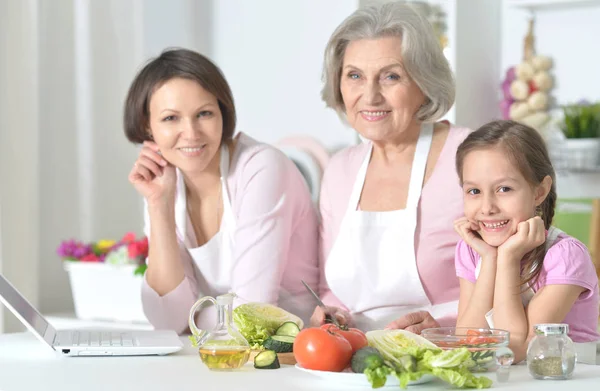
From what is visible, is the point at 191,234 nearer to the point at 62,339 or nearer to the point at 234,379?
the point at 62,339

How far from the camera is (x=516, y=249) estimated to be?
163 centimetres

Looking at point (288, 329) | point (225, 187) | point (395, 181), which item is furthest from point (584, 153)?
point (288, 329)

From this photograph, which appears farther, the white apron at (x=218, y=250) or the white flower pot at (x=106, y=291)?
the white flower pot at (x=106, y=291)

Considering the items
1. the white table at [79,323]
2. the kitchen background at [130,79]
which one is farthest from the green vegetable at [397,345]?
the kitchen background at [130,79]

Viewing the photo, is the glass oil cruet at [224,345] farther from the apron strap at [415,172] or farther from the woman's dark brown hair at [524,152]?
the apron strap at [415,172]

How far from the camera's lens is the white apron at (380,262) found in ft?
6.81

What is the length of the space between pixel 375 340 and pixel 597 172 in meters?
2.64

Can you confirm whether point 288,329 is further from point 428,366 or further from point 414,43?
point 414,43

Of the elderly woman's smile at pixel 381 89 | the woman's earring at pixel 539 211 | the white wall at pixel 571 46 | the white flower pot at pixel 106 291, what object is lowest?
the white flower pot at pixel 106 291

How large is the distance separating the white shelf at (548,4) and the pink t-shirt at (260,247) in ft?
6.42

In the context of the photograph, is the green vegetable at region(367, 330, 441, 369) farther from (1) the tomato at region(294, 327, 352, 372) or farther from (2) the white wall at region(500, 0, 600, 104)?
(2) the white wall at region(500, 0, 600, 104)

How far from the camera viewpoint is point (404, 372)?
1257 mm

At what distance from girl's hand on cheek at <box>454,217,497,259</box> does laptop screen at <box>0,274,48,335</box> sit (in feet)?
2.61

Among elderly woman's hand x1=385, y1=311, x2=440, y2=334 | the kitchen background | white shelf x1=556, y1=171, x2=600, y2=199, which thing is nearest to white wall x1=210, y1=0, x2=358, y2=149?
the kitchen background
